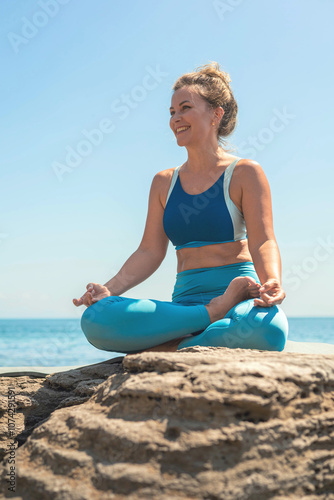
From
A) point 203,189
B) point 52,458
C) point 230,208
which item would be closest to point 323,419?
point 52,458

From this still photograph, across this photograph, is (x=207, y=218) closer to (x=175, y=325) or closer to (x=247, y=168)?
(x=247, y=168)

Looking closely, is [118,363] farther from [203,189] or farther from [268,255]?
[203,189]

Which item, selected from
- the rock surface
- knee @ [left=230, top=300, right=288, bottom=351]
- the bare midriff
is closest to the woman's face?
the bare midriff

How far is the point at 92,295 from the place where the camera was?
2684 millimetres

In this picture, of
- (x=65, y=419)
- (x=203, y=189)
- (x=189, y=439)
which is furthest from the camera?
(x=203, y=189)

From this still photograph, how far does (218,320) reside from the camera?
98.7 inches

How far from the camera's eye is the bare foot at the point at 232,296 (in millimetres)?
2545

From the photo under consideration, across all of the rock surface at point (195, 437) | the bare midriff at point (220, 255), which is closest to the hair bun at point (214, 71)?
the bare midriff at point (220, 255)

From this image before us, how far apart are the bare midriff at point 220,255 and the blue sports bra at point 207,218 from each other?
0.03m

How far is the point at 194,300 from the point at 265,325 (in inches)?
22.8

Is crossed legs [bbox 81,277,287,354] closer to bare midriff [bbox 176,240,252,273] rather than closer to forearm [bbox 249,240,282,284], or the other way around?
forearm [bbox 249,240,282,284]

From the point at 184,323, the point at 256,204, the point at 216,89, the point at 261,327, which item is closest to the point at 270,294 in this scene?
the point at 261,327

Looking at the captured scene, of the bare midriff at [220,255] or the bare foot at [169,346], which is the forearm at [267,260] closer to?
the bare midriff at [220,255]

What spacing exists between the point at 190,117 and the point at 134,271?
1042mm
